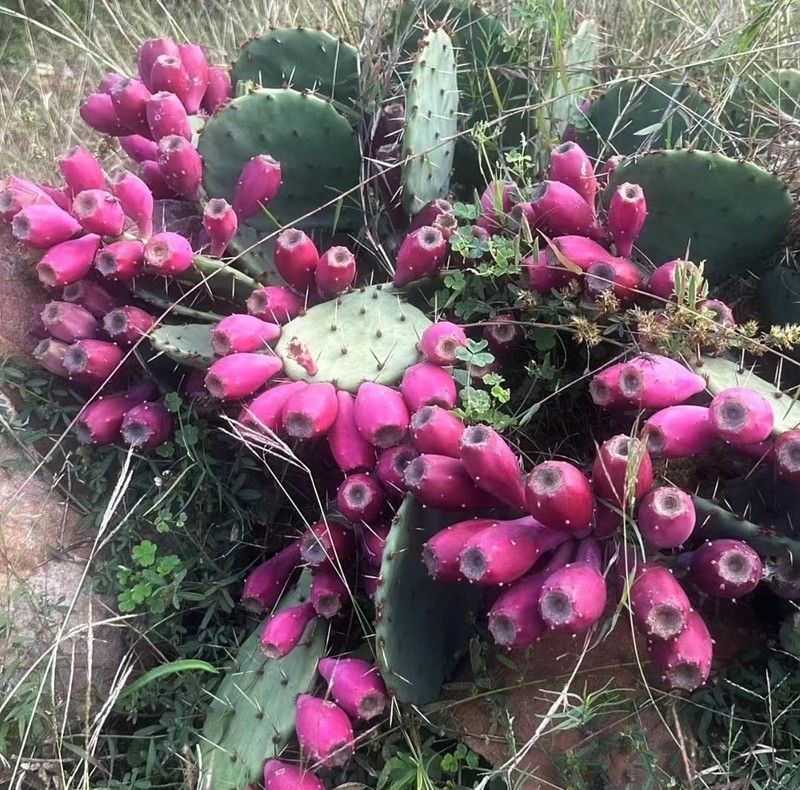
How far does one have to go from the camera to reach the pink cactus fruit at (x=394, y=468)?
1574 mm

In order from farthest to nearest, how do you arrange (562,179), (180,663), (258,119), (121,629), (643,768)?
1. (258,119)
2. (121,629)
3. (562,179)
4. (180,663)
5. (643,768)

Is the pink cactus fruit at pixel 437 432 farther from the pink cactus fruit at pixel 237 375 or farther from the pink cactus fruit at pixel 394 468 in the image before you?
the pink cactus fruit at pixel 237 375

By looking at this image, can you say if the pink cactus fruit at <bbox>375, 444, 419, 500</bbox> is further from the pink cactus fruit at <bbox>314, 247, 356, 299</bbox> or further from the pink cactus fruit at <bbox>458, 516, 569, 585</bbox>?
the pink cactus fruit at <bbox>314, 247, 356, 299</bbox>

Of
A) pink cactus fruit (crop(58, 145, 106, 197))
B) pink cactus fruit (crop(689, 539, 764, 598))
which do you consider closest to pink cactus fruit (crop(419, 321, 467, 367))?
pink cactus fruit (crop(689, 539, 764, 598))

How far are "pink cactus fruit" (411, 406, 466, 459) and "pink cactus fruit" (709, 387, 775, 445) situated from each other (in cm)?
43

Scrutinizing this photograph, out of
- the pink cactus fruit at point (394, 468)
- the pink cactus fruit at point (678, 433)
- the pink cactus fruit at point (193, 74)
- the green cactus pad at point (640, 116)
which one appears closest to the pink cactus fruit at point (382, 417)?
the pink cactus fruit at point (394, 468)

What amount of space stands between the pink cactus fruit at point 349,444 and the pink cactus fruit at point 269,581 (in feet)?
0.93

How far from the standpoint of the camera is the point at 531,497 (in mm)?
1283

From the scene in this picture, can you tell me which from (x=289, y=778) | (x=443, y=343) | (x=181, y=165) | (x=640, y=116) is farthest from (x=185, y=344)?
(x=640, y=116)

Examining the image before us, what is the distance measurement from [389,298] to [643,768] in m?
1.10

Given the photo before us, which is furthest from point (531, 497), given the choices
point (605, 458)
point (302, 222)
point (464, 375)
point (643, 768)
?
point (302, 222)

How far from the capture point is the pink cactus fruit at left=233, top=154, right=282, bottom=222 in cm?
192

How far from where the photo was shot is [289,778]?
1.47 metres

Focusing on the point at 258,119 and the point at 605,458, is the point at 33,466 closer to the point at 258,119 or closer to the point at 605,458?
the point at 258,119
